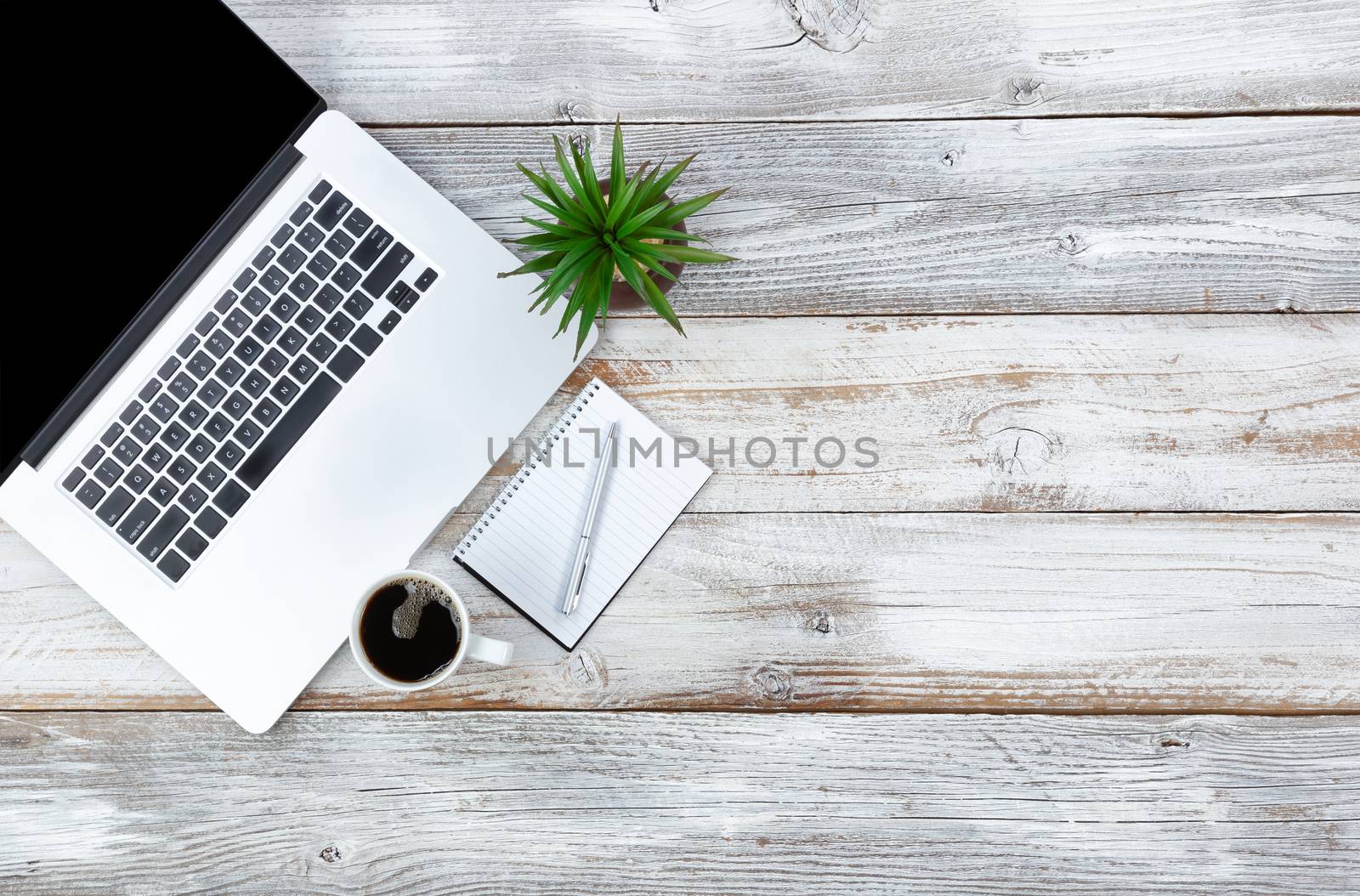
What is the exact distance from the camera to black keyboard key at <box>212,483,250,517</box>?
0.76 metres

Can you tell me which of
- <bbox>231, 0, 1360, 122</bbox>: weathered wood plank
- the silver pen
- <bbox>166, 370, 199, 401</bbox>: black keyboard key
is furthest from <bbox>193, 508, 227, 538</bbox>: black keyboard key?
<bbox>231, 0, 1360, 122</bbox>: weathered wood plank

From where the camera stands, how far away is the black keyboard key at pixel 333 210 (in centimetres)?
77

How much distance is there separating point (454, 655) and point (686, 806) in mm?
276

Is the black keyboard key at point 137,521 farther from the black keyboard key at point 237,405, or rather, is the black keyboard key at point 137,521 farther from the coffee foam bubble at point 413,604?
the coffee foam bubble at point 413,604

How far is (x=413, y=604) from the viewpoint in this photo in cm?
77

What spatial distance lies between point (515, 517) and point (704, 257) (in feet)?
1.02

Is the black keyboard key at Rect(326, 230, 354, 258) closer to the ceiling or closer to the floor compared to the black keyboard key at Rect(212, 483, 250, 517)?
closer to the ceiling

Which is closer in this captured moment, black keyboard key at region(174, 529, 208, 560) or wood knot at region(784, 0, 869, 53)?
black keyboard key at region(174, 529, 208, 560)

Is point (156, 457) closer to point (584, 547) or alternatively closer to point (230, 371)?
point (230, 371)

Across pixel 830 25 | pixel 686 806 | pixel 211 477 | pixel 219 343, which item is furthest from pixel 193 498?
pixel 830 25

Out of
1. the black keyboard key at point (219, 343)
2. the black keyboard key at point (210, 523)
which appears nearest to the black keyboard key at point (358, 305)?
the black keyboard key at point (219, 343)

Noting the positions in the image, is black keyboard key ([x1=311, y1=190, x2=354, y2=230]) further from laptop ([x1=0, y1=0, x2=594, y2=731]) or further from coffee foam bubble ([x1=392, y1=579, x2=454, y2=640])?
coffee foam bubble ([x1=392, y1=579, x2=454, y2=640])

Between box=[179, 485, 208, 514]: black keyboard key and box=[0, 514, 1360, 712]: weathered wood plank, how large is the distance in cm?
22

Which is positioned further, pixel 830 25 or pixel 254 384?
pixel 830 25
